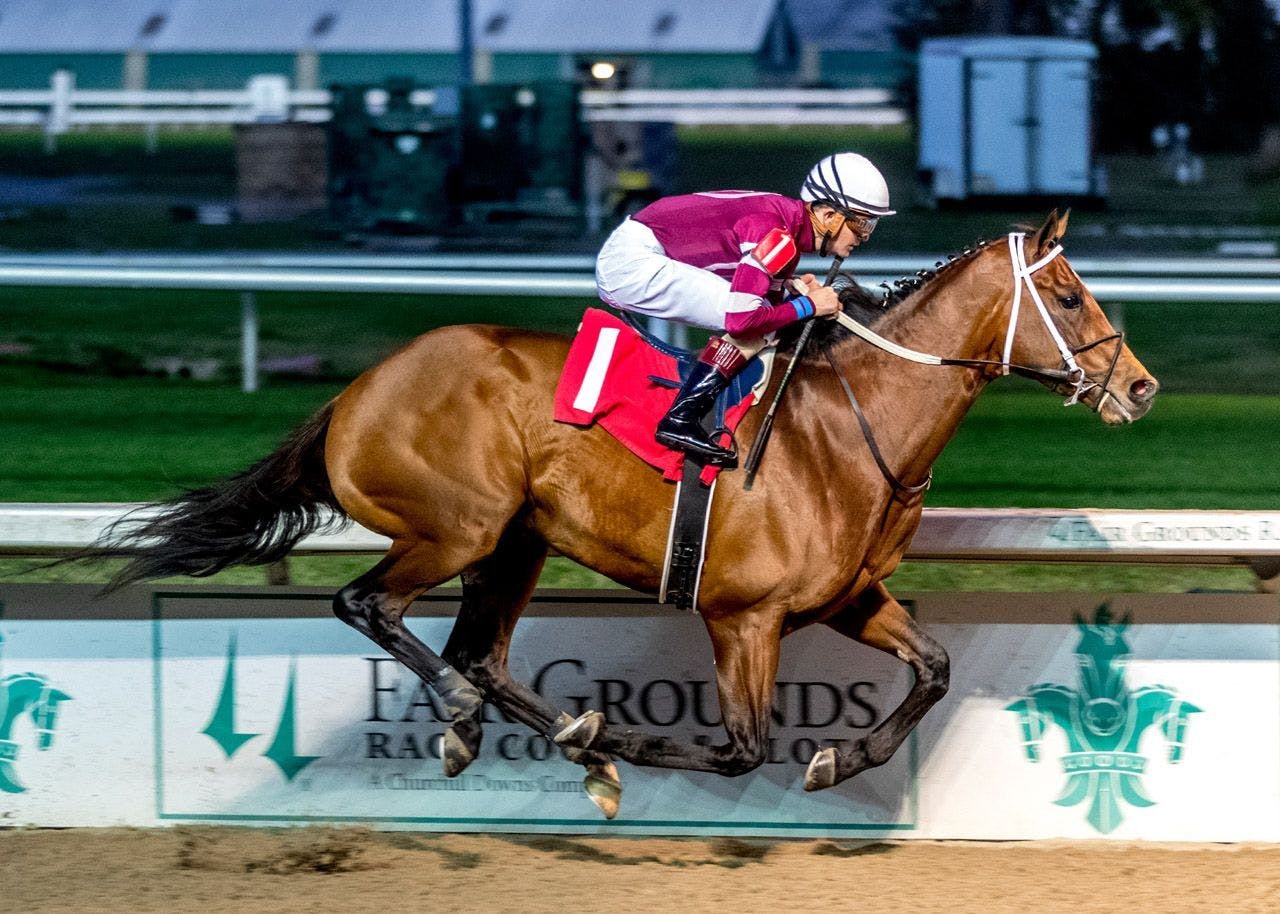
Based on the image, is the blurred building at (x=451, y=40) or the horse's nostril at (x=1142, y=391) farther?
the blurred building at (x=451, y=40)

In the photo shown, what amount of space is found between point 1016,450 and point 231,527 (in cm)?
476

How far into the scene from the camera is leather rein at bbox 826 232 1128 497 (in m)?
3.72

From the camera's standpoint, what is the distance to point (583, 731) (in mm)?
3904

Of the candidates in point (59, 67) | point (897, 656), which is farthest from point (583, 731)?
point (59, 67)

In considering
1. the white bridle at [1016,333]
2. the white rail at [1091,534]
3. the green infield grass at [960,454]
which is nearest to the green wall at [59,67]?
the green infield grass at [960,454]

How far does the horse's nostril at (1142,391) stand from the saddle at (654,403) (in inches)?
31.5

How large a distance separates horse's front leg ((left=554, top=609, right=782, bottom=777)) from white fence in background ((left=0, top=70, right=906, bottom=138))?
819 centimetres

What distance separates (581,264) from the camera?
32.2ft

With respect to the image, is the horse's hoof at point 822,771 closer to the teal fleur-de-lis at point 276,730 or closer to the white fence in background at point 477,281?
the teal fleur-de-lis at point 276,730

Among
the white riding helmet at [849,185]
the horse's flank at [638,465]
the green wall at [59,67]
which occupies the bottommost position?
the horse's flank at [638,465]

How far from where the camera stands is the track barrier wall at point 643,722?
4246 mm

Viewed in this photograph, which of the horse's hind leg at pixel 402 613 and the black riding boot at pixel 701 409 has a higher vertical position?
the black riding boot at pixel 701 409

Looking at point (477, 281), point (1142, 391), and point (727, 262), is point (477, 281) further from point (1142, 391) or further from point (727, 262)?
point (1142, 391)

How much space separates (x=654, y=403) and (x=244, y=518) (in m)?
1.10
